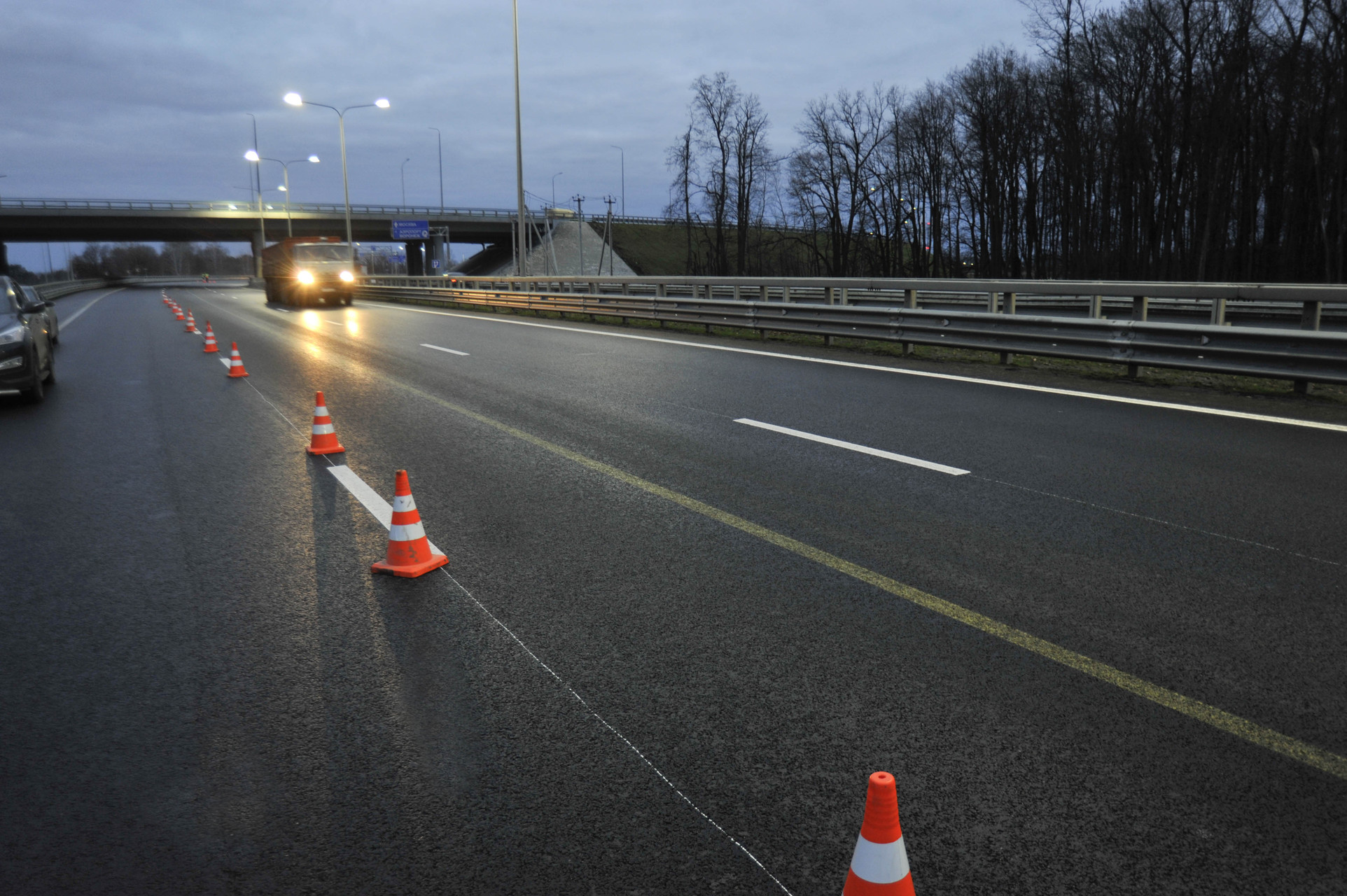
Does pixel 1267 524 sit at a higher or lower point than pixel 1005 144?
lower

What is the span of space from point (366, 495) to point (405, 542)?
1870mm

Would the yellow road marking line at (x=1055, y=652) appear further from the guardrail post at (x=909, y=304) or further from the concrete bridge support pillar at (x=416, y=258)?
the concrete bridge support pillar at (x=416, y=258)

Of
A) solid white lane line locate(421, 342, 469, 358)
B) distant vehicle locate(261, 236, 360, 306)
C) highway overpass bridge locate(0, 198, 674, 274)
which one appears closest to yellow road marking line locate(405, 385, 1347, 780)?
solid white lane line locate(421, 342, 469, 358)

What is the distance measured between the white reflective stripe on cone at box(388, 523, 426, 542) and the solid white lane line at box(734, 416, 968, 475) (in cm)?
391

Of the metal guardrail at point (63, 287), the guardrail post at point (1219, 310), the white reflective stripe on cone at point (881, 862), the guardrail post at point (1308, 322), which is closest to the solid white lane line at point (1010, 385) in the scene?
the guardrail post at point (1308, 322)

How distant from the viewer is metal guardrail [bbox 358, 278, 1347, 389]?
976cm

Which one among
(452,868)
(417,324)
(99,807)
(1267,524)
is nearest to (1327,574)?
(1267,524)

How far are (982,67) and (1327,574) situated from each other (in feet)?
203

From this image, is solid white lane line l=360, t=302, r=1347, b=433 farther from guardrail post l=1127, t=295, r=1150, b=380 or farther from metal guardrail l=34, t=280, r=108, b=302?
metal guardrail l=34, t=280, r=108, b=302

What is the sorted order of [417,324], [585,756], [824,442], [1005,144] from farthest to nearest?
[1005,144], [417,324], [824,442], [585,756]

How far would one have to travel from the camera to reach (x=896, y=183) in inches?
2579

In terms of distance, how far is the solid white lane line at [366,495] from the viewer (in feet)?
20.2

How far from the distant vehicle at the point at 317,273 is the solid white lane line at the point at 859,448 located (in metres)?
30.2

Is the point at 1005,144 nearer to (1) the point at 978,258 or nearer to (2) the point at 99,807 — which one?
(1) the point at 978,258
